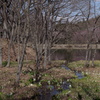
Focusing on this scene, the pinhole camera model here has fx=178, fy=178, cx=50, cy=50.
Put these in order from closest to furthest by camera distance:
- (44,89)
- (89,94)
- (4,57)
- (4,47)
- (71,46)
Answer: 1. (89,94)
2. (44,89)
3. (4,57)
4. (4,47)
5. (71,46)

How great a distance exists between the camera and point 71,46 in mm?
44750

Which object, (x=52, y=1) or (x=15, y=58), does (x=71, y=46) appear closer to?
(x=15, y=58)

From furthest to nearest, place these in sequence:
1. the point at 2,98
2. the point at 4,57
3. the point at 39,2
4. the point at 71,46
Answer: the point at 71,46 → the point at 4,57 → the point at 39,2 → the point at 2,98

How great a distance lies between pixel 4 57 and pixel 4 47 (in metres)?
2.54

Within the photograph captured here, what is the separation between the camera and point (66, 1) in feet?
52.6

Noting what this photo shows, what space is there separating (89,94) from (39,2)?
283 inches

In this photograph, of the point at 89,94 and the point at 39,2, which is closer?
the point at 89,94

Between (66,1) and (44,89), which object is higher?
(66,1)

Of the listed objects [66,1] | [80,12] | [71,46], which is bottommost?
[71,46]

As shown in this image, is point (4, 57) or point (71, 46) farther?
point (71, 46)

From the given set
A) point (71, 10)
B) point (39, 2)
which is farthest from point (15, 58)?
point (39, 2)

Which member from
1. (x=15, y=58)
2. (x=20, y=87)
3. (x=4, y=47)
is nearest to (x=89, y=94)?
(x=20, y=87)

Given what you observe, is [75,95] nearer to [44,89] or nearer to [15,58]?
[44,89]

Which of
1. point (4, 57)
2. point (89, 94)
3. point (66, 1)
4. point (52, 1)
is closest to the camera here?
point (89, 94)
